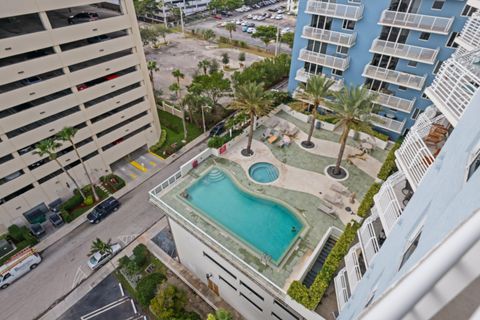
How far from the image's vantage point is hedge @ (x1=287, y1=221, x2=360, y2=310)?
1658 cm

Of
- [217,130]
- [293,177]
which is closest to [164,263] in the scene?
[293,177]

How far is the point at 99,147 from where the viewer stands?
1318 inches

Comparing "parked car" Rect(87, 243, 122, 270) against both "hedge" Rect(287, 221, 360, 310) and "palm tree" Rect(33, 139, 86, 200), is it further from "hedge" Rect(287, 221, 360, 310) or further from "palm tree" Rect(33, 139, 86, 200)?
"hedge" Rect(287, 221, 360, 310)

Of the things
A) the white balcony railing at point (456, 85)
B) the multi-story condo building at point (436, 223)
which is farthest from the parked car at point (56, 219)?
the white balcony railing at point (456, 85)

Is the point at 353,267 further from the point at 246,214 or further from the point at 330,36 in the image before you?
the point at 330,36

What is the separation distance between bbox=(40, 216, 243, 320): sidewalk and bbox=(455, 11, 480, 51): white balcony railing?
25868mm

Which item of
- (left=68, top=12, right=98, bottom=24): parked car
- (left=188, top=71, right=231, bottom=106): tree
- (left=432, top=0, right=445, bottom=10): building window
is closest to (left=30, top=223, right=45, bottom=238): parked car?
(left=68, top=12, right=98, bottom=24): parked car

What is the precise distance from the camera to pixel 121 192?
3403cm

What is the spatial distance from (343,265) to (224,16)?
102 m

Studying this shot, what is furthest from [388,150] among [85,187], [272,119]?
[85,187]

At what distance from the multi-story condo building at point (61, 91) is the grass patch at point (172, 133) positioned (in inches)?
229

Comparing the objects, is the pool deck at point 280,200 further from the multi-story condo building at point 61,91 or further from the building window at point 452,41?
the building window at point 452,41

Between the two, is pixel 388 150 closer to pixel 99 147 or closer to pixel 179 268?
pixel 179 268

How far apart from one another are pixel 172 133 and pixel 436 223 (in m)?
41.2
